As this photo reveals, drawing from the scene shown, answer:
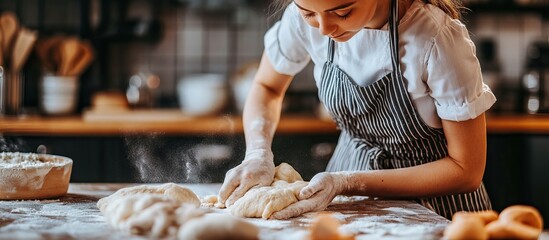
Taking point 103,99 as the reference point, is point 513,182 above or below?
below

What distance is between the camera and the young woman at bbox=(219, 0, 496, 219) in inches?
64.4

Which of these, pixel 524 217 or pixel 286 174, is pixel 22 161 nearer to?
pixel 286 174

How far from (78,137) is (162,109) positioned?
0.68 metres

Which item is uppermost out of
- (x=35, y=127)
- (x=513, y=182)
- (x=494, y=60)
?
(x=494, y=60)

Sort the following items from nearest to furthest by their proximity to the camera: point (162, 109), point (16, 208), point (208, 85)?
point (16, 208)
point (208, 85)
point (162, 109)

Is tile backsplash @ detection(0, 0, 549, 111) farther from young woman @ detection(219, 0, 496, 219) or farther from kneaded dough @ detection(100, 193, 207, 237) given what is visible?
kneaded dough @ detection(100, 193, 207, 237)

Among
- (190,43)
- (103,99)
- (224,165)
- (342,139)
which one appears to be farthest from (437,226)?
(190,43)

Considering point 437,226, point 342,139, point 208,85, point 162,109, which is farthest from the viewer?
point 162,109

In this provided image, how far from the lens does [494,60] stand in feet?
13.3

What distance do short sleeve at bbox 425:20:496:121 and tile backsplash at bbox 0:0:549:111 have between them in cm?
244

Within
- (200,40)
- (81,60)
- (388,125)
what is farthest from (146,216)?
(200,40)

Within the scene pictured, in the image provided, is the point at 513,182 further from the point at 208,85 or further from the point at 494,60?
the point at 208,85

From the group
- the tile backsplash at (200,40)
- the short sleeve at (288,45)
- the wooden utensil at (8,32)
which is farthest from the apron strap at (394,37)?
the wooden utensil at (8,32)

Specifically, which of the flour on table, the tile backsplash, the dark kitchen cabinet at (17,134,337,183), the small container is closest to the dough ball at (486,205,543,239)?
the flour on table
